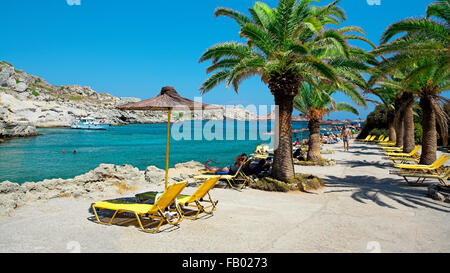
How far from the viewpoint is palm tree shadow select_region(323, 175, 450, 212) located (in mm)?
7332

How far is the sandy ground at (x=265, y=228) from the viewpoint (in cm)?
448

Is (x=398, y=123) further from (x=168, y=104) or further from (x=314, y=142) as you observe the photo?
(x=168, y=104)

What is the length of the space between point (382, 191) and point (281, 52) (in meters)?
5.05

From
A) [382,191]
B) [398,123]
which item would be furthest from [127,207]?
[398,123]

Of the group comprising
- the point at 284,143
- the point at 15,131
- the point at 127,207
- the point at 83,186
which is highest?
the point at 284,143

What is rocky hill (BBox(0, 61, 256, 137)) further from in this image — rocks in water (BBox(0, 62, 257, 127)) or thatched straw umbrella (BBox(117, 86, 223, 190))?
thatched straw umbrella (BBox(117, 86, 223, 190))

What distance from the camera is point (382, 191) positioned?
8773 mm

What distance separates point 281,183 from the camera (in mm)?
9203

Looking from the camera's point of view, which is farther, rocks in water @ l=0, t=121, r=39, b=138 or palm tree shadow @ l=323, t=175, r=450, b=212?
rocks in water @ l=0, t=121, r=39, b=138

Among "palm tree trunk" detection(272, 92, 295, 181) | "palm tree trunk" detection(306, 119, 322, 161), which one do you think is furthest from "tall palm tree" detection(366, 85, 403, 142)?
"palm tree trunk" detection(272, 92, 295, 181)

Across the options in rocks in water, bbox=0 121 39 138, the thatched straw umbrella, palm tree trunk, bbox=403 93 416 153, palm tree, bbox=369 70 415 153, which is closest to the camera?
the thatched straw umbrella

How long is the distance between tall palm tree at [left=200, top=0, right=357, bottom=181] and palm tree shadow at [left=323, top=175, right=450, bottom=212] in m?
1.93

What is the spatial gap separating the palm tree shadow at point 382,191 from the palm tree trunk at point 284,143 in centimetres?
141
